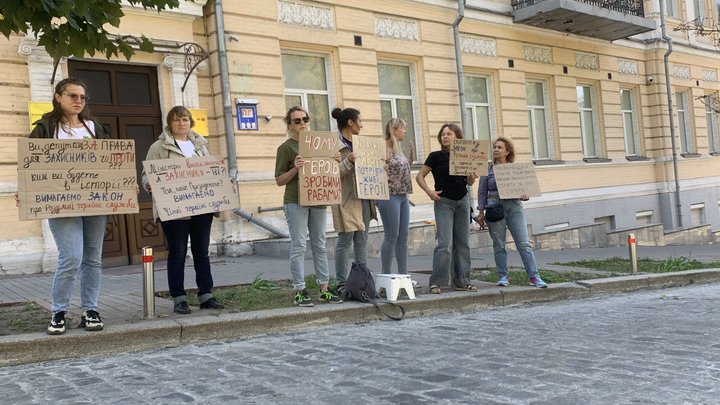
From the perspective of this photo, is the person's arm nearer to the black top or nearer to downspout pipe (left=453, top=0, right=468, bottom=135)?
the black top

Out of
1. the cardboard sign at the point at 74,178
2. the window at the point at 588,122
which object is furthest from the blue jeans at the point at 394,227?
the window at the point at 588,122

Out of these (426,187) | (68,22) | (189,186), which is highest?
(68,22)

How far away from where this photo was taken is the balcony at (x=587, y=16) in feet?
55.5

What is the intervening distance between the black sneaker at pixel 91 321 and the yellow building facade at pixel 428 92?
5264mm

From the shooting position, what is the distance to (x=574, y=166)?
18844 mm

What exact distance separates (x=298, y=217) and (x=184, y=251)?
118 cm

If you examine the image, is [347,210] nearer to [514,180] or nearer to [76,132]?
[514,180]

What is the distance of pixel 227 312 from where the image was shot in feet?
20.7

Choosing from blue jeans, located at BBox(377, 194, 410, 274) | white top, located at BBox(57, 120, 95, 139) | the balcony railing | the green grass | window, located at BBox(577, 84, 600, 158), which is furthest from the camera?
window, located at BBox(577, 84, 600, 158)

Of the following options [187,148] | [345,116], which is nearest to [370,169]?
[345,116]

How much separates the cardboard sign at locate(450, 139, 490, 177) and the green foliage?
3428 millimetres

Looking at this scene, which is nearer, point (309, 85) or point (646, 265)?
point (646, 265)

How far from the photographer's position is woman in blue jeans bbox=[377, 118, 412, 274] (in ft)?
24.5

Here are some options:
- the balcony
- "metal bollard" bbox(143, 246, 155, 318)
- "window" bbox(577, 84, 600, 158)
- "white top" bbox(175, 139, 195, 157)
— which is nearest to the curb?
"metal bollard" bbox(143, 246, 155, 318)
